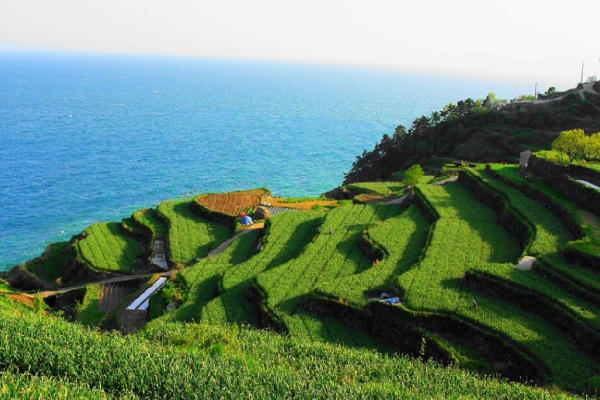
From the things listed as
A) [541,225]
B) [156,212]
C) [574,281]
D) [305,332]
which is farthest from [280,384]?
[156,212]

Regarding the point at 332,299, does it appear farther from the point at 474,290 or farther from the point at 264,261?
the point at 264,261

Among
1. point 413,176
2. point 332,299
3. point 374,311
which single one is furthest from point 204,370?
point 413,176

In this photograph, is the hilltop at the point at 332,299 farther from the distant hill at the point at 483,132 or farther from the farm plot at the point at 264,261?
the distant hill at the point at 483,132

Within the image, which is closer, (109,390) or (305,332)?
(109,390)

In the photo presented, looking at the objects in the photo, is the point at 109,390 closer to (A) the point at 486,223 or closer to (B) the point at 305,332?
(B) the point at 305,332

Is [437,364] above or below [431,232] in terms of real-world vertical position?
below

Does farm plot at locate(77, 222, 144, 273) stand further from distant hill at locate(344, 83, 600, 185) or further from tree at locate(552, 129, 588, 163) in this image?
tree at locate(552, 129, 588, 163)
